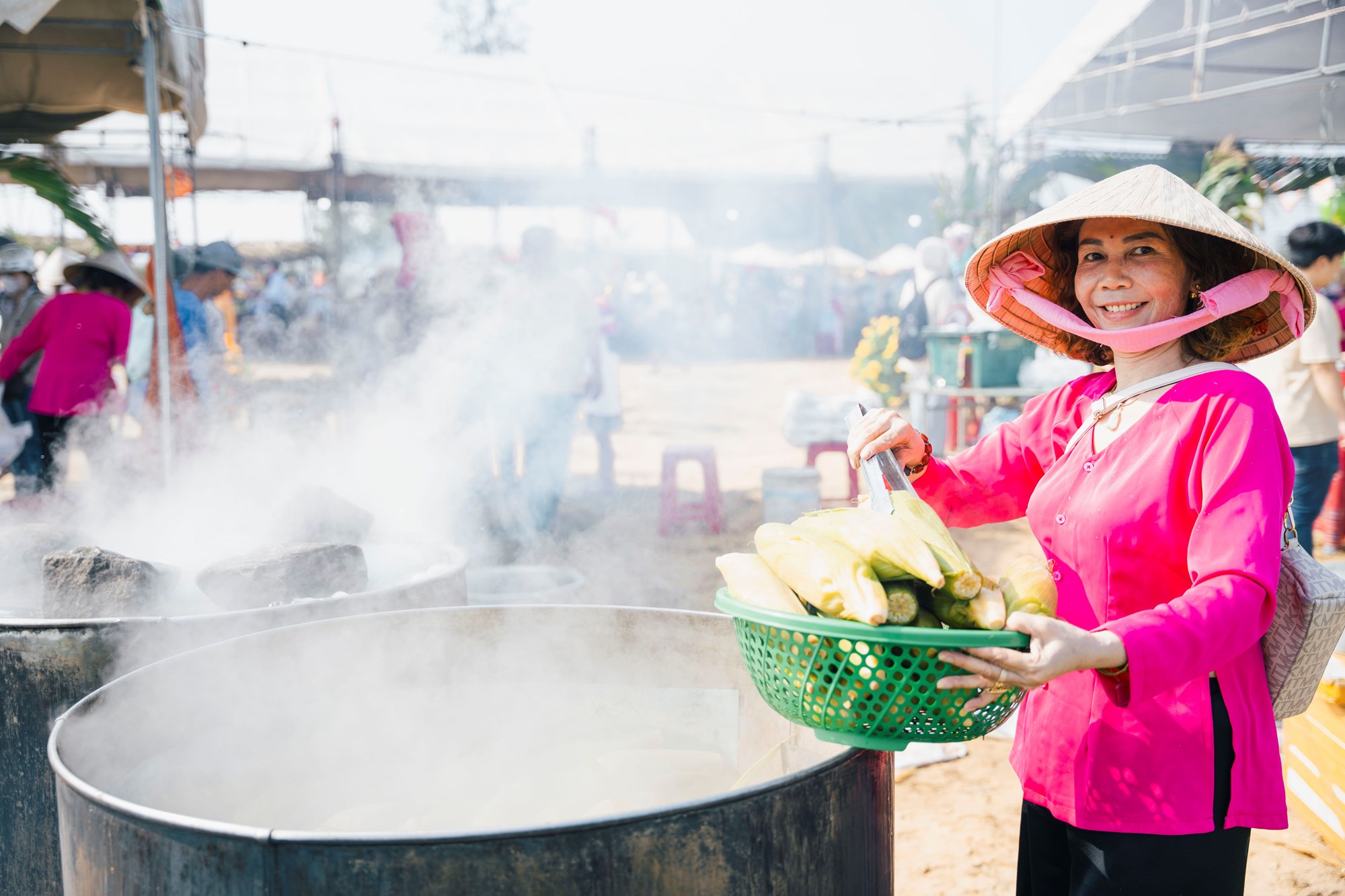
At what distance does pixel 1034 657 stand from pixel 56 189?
6568 millimetres

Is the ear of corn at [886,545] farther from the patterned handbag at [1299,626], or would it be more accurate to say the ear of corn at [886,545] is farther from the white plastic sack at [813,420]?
the white plastic sack at [813,420]

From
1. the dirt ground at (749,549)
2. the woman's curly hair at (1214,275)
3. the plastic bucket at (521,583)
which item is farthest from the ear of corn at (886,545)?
the plastic bucket at (521,583)

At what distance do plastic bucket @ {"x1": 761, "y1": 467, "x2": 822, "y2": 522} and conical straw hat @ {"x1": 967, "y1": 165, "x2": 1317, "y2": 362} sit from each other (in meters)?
4.48

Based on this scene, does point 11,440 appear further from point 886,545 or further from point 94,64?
point 886,545

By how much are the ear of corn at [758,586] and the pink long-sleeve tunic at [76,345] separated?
5.71 meters

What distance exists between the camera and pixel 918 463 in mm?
1870

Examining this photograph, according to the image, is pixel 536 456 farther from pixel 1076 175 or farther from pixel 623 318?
pixel 623 318

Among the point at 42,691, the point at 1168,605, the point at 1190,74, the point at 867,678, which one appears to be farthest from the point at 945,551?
the point at 1190,74

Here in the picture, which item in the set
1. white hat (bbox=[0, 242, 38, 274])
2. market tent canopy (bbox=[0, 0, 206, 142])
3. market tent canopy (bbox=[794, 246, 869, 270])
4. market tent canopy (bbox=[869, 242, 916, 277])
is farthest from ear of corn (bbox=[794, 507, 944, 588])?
market tent canopy (bbox=[869, 242, 916, 277])

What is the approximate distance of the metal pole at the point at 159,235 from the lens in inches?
180

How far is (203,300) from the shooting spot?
689 centimetres

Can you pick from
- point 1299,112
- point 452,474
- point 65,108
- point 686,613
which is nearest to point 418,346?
point 452,474

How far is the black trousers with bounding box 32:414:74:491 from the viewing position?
5898 mm

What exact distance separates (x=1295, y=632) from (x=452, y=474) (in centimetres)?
617
